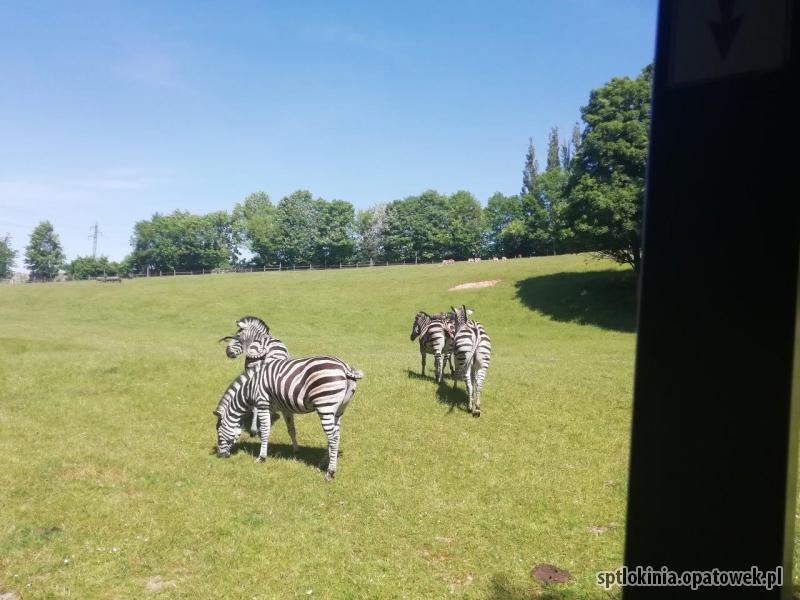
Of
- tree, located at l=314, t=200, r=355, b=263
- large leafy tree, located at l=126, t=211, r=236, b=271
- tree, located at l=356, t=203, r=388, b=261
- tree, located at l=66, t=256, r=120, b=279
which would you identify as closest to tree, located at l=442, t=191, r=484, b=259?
tree, located at l=356, t=203, r=388, b=261

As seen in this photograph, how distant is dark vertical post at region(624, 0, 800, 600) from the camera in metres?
1.40

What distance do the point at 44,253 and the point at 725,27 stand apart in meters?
143

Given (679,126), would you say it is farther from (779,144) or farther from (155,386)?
(155,386)

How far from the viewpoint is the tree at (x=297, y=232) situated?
10238 cm

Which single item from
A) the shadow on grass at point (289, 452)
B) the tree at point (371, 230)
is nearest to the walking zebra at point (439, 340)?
the shadow on grass at point (289, 452)

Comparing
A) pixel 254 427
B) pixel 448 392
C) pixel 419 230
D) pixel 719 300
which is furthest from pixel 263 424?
→ pixel 419 230

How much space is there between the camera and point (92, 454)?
11898 mm

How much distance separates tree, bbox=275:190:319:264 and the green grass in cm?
7783

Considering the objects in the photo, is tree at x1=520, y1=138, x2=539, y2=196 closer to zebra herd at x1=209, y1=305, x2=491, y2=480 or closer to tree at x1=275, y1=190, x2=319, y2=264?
tree at x1=275, y1=190, x2=319, y2=264

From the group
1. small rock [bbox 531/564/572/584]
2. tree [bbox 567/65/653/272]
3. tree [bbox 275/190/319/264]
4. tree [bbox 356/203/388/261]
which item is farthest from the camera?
tree [bbox 356/203/388/261]

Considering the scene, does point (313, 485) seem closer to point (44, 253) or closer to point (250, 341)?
point (250, 341)

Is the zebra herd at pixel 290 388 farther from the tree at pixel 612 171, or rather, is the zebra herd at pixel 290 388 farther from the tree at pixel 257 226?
the tree at pixel 257 226

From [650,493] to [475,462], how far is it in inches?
418

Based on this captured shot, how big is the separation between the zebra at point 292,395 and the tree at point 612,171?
28100mm
